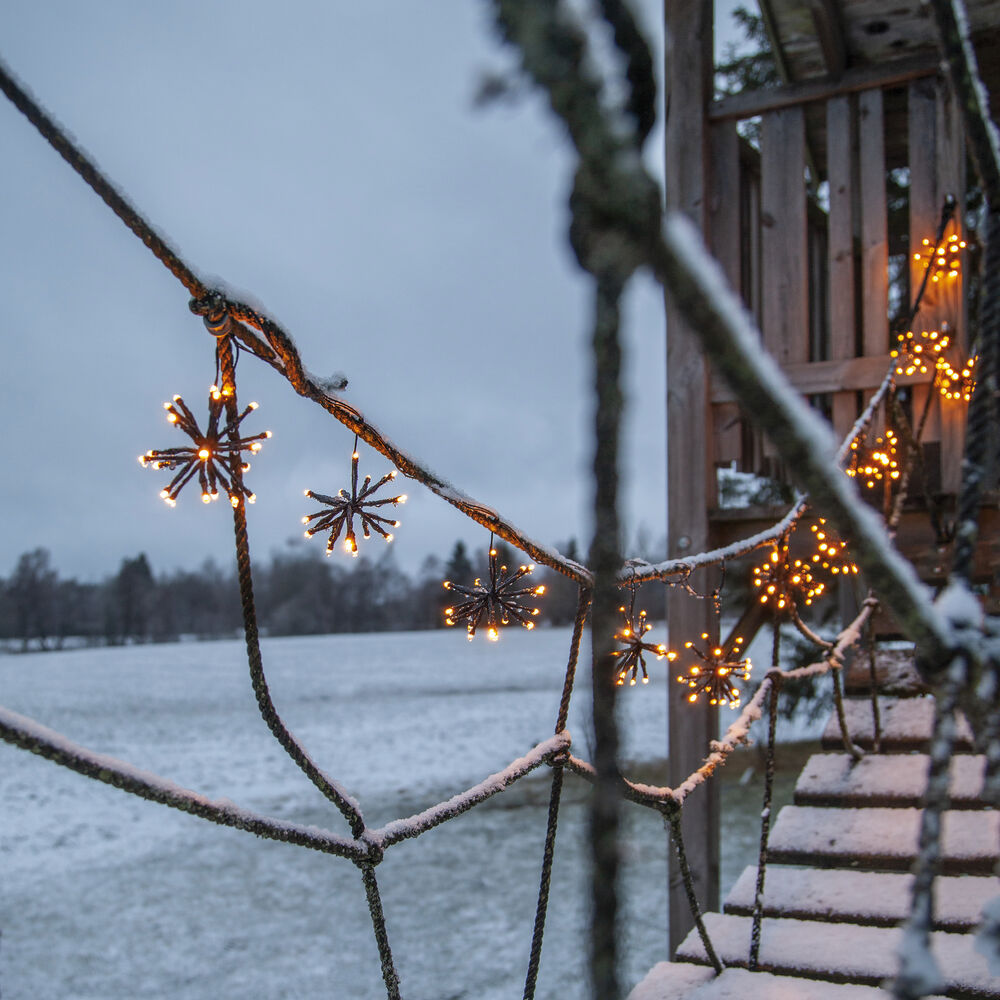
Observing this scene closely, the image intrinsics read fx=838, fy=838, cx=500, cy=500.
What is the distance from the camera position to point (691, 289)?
400mm

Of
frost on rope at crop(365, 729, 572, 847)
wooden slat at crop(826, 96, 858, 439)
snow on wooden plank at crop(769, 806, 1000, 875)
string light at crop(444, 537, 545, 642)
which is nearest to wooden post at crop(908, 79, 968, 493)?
wooden slat at crop(826, 96, 858, 439)

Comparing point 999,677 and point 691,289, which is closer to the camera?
point 691,289

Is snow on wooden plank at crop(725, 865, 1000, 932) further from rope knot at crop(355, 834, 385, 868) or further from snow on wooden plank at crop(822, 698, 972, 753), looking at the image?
rope knot at crop(355, 834, 385, 868)

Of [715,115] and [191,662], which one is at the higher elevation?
[715,115]

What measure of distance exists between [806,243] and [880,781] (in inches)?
86.0

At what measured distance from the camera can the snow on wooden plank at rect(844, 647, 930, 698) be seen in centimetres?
286

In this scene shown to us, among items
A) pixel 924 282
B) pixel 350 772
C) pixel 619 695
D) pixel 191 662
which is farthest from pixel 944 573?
pixel 191 662

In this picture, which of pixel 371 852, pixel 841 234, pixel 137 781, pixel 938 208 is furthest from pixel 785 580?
pixel 938 208

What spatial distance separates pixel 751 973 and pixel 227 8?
185cm

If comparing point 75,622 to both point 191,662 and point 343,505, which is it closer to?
point 191,662

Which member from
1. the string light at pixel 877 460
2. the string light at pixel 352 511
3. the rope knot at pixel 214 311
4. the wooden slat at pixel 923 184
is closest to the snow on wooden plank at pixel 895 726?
the string light at pixel 877 460

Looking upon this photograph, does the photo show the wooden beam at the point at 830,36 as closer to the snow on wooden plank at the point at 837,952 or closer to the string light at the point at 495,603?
the string light at the point at 495,603

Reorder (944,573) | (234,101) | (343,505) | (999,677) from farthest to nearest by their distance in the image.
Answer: (234,101) < (944,573) < (343,505) < (999,677)

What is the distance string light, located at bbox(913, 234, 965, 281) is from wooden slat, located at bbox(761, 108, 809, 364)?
1.49ft
